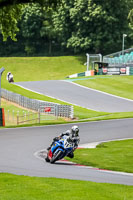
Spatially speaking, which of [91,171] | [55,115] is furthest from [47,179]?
[55,115]

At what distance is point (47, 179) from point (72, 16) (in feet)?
272

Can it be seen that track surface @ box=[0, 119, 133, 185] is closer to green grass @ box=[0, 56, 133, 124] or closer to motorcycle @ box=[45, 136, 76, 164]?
motorcycle @ box=[45, 136, 76, 164]

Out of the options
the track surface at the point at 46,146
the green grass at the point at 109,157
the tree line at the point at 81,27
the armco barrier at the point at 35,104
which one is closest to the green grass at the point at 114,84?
the armco barrier at the point at 35,104

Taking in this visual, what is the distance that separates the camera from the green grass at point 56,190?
10094mm

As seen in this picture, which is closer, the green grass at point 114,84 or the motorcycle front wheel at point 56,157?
the motorcycle front wheel at point 56,157

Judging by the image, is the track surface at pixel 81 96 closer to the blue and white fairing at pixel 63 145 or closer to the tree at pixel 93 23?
→ the tree at pixel 93 23

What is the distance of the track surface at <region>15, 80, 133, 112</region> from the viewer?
48.0 m

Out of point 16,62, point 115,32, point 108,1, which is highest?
point 108,1

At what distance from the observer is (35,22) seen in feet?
318

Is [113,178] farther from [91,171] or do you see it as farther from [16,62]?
[16,62]

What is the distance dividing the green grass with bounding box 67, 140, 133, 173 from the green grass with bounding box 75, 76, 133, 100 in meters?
33.8

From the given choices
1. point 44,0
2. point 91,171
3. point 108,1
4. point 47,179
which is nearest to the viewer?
point 47,179

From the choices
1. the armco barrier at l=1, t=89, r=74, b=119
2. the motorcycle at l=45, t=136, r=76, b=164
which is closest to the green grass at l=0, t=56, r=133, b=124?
the armco barrier at l=1, t=89, r=74, b=119

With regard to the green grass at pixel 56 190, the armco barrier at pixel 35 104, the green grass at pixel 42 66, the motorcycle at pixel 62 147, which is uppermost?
the green grass at pixel 56 190
